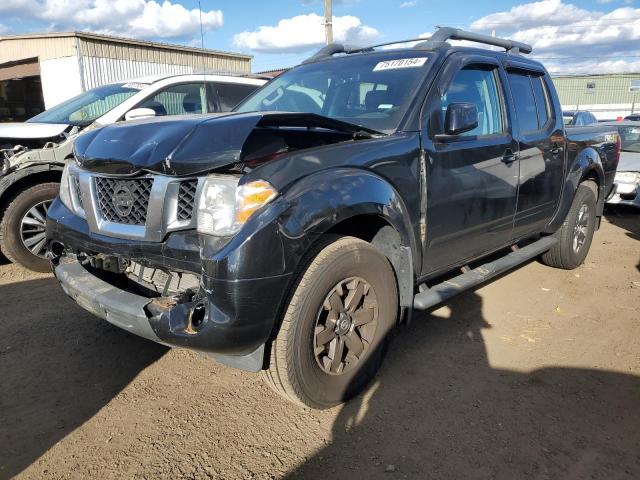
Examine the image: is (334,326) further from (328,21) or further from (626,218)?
(328,21)

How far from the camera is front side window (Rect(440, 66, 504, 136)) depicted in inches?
136

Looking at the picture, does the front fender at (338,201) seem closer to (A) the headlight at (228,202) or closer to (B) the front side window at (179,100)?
(A) the headlight at (228,202)

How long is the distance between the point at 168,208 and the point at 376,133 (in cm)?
131

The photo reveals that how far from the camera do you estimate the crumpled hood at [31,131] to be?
5.11m

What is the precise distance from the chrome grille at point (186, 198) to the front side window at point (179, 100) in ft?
11.2

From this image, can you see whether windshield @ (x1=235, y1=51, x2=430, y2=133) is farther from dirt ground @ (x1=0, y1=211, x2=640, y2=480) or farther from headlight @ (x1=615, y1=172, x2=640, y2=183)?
headlight @ (x1=615, y1=172, x2=640, y2=183)

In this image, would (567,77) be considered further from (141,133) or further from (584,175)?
(141,133)

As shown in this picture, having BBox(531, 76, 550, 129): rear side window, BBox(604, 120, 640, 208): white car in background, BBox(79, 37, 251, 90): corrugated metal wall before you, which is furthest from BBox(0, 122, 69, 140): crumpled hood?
BBox(79, 37, 251, 90): corrugated metal wall

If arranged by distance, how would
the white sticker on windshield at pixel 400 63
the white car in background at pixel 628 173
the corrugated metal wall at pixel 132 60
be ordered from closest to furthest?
the white sticker on windshield at pixel 400 63 → the white car in background at pixel 628 173 → the corrugated metal wall at pixel 132 60

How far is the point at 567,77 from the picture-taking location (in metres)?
45.2

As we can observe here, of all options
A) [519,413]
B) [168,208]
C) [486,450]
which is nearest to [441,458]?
A: [486,450]

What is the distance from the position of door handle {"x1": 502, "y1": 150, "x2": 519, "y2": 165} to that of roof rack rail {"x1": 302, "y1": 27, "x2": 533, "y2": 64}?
916 mm

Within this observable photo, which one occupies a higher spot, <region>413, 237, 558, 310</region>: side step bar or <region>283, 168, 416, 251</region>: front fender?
<region>283, 168, 416, 251</region>: front fender

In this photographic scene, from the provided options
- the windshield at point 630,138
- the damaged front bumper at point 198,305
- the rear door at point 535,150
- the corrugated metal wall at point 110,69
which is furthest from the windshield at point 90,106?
the corrugated metal wall at point 110,69
